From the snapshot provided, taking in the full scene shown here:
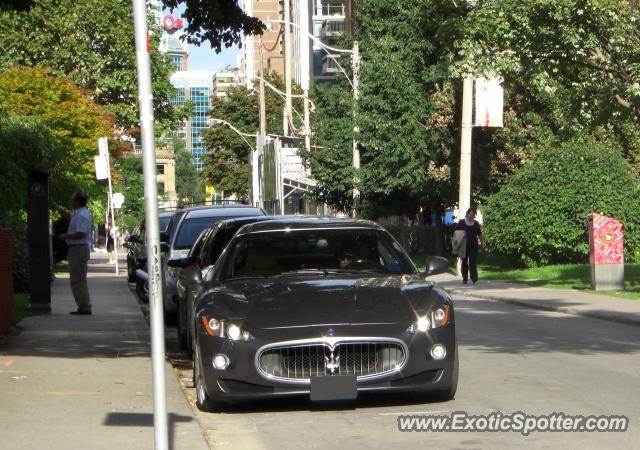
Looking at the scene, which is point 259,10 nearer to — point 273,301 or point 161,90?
point 161,90

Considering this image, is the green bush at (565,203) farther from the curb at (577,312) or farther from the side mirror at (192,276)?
the side mirror at (192,276)

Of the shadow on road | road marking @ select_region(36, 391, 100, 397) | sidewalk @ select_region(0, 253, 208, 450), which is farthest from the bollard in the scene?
the shadow on road

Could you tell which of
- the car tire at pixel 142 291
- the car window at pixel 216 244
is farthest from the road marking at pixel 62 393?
the car tire at pixel 142 291

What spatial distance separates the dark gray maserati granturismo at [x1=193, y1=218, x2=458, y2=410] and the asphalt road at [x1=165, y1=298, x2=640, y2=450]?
9.5 inches

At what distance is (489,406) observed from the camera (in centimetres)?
1013

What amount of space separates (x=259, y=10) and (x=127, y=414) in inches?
7276

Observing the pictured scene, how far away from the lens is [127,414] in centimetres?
984

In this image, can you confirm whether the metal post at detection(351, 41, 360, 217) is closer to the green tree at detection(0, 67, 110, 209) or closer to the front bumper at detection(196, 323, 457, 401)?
the green tree at detection(0, 67, 110, 209)

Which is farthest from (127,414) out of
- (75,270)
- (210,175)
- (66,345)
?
(210,175)

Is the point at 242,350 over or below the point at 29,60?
below

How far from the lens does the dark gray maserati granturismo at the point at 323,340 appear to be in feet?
32.1

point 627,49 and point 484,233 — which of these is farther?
point 484,233

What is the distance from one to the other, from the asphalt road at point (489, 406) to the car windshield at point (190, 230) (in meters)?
6.15

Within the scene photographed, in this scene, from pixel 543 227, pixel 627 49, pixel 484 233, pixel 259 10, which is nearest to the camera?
pixel 627 49
